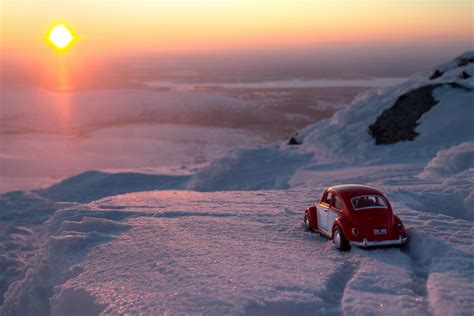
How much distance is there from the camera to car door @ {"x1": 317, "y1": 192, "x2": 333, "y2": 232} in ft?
27.8

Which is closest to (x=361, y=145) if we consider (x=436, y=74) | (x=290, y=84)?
(x=436, y=74)

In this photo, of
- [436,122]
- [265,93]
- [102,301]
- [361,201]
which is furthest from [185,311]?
[265,93]

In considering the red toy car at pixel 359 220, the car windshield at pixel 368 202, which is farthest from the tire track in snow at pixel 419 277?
the car windshield at pixel 368 202

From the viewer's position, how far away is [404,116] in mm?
20438

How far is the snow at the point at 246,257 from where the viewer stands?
19.8 feet

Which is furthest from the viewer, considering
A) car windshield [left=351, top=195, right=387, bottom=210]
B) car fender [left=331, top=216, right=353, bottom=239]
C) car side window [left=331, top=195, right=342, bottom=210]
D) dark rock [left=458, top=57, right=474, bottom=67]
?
dark rock [left=458, top=57, right=474, bottom=67]

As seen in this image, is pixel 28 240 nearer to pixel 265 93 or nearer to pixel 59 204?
pixel 59 204

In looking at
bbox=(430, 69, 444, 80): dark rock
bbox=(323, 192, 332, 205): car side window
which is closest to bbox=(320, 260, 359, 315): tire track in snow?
bbox=(323, 192, 332, 205): car side window

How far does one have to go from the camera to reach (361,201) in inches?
320

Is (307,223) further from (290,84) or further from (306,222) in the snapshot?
(290,84)

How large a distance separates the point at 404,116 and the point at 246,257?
15.2 m

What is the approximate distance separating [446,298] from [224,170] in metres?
15.5

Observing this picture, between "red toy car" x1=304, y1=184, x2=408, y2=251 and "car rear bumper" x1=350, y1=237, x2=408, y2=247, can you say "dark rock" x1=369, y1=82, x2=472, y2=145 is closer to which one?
"red toy car" x1=304, y1=184, x2=408, y2=251

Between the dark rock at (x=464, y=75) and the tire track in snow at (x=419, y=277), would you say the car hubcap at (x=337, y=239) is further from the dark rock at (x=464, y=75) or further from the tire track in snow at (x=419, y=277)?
the dark rock at (x=464, y=75)
